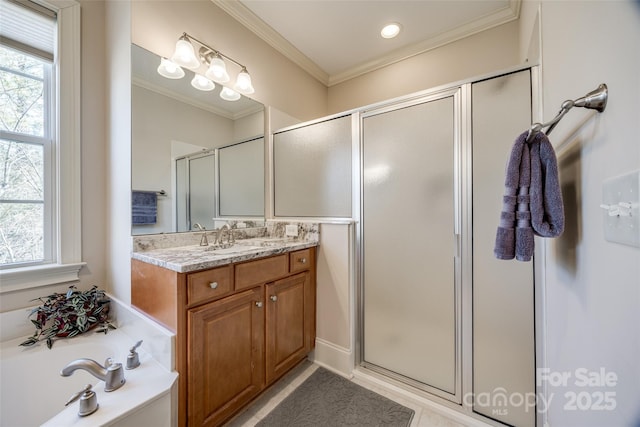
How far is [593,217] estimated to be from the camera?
2.20ft

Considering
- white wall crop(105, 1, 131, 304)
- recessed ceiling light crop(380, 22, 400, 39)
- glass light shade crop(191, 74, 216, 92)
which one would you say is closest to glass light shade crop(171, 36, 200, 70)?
glass light shade crop(191, 74, 216, 92)

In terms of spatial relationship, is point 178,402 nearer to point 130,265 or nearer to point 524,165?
point 130,265

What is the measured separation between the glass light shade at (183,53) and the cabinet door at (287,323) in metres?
1.58

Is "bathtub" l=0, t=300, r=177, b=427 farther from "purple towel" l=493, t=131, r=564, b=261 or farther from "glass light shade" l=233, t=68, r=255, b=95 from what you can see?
"glass light shade" l=233, t=68, r=255, b=95

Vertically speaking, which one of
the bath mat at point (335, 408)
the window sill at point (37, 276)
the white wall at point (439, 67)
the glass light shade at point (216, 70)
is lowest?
the bath mat at point (335, 408)

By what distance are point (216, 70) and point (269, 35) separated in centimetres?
76

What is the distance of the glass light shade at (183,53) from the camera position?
1581 mm

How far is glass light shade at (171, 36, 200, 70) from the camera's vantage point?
1581mm

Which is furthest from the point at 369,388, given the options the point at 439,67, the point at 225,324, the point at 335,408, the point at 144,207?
the point at 439,67

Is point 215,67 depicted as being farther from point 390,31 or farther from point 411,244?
→ point 411,244

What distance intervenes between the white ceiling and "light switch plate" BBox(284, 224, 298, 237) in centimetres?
172

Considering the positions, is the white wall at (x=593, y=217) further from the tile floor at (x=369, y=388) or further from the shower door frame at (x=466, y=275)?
the tile floor at (x=369, y=388)

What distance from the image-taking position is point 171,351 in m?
1.10

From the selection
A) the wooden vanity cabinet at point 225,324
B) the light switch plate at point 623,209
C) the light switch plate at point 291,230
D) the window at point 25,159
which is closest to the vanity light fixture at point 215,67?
the window at point 25,159
